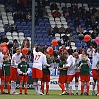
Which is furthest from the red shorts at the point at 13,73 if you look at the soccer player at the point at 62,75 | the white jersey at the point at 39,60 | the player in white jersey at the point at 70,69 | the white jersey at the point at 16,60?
the player in white jersey at the point at 70,69

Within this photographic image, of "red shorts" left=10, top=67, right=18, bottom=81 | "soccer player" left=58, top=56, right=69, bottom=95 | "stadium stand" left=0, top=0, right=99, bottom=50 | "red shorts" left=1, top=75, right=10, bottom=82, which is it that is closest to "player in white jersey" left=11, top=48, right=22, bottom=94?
"red shorts" left=10, top=67, right=18, bottom=81

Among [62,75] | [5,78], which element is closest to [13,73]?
[5,78]

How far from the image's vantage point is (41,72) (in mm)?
23797

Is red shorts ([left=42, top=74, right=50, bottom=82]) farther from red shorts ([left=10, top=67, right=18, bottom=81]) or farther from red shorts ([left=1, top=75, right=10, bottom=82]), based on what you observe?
red shorts ([left=1, top=75, right=10, bottom=82])

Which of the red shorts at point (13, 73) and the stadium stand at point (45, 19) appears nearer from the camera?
the red shorts at point (13, 73)

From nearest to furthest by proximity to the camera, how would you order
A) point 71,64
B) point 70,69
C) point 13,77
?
point 71,64
point 70,69
point 13,77

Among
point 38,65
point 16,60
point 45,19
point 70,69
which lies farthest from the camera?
point 45,19

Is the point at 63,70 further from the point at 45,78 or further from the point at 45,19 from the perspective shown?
the point at 45,19

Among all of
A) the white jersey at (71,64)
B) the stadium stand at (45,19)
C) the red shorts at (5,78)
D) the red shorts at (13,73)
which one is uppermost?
the stadium stand at (45,19)

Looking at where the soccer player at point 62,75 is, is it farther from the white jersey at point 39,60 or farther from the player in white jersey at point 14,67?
the player in white jersey at point 14,67

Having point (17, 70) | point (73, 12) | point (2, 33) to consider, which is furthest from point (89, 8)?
point (17, 70)

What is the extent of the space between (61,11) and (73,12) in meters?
1.06

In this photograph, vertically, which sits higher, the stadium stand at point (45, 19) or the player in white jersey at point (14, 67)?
the stadium stand at point (45, 19)

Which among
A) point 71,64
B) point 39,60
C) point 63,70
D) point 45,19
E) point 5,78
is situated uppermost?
→ point 45,19
